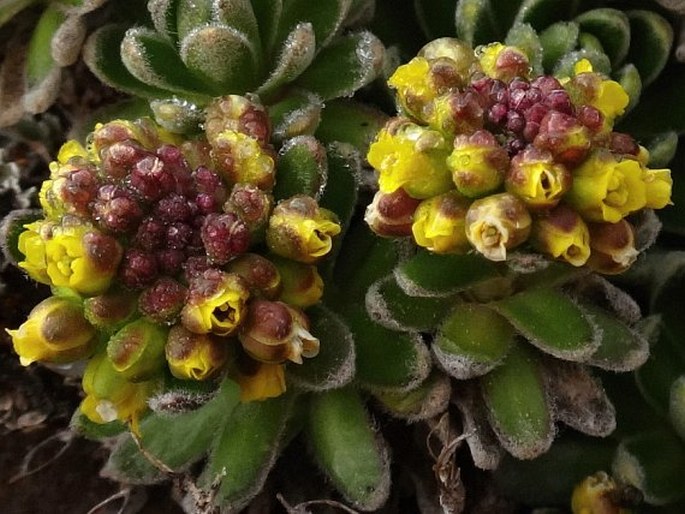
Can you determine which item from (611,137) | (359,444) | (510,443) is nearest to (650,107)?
(611,137)

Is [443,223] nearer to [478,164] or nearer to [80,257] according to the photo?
[478,164]

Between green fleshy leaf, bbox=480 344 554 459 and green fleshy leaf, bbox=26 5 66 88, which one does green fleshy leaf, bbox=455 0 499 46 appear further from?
green fleshy leaf, bbox=26 5 66 88

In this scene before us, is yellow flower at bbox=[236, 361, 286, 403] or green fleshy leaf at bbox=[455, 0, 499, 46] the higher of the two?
green fleshy leaf at bbox=[455, 0, 499, 46]

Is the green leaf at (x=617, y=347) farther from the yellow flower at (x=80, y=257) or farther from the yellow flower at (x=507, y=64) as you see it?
the yellow flower at (x=80, y=257)

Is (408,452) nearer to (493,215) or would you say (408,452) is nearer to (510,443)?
(510,443)

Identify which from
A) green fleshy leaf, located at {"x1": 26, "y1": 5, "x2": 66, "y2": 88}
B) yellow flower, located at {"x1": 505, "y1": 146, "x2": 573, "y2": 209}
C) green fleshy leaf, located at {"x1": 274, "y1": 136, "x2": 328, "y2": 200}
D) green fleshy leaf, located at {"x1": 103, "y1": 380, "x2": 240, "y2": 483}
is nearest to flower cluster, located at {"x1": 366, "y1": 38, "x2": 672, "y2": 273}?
yellow flower, located at {"x1": 505, "y1": 146, "x2": 573, "y2": 209}

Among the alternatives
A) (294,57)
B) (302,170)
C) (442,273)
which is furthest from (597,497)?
(294,57)
